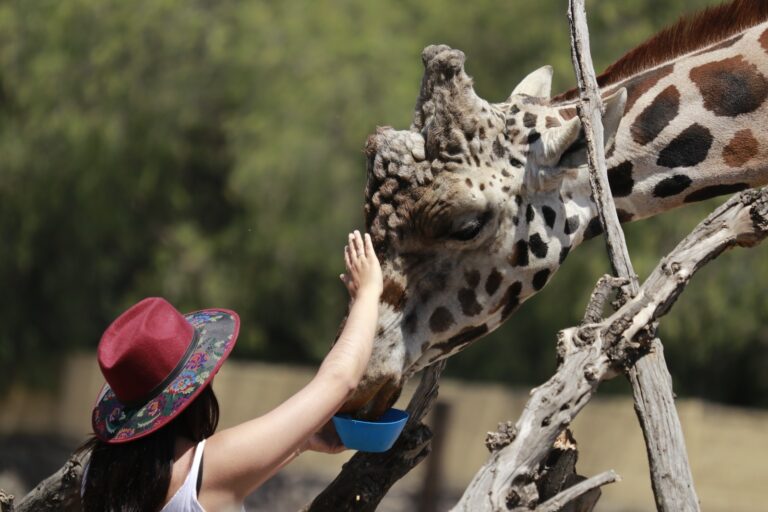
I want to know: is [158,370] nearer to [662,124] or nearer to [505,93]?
[662,124]

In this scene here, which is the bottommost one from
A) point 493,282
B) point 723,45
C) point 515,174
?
point 493,282

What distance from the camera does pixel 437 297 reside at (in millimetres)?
3553

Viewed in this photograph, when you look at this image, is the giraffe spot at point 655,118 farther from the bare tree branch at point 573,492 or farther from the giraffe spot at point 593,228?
the bare tree branch at point 573,492

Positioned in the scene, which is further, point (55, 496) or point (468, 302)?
point (468, 302)

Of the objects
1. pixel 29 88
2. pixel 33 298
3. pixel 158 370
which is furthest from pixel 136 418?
pixel 33 298

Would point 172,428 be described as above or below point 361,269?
below

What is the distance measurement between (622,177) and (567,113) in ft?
0.96

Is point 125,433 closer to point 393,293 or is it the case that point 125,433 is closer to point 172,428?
point 172,428

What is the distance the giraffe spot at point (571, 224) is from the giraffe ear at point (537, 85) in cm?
52

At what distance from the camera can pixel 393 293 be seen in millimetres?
3471

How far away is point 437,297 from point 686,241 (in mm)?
861

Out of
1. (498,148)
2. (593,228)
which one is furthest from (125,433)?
(593,228)

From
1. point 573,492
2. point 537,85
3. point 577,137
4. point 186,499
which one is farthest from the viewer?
point 537,85

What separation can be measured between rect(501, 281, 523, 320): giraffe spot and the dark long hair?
140cm
